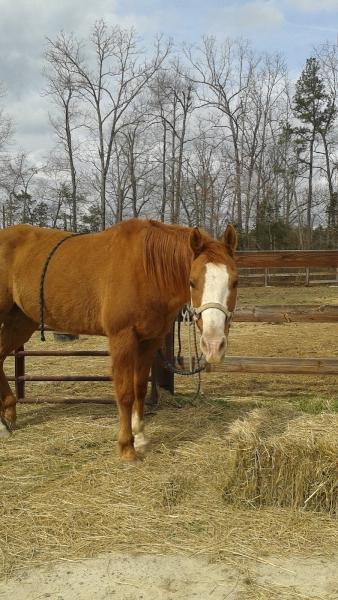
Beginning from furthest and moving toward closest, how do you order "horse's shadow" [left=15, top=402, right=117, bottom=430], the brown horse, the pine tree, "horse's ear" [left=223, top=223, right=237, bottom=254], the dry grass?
the pine tree < "horse's shadow" [left=15, top=402, right=117, bottom=430] < "horse's ear" [left=223, top=223, right=237, bottom=254] < the brown horse < the dry grass

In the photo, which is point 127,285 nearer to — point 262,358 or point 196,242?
point 196,242

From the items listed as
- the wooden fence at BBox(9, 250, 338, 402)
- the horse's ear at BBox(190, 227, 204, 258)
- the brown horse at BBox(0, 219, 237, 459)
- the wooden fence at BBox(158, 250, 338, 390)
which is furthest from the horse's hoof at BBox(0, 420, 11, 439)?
the horse's ear at BBox(190, 227, 204, 258)

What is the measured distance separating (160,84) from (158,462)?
3314 cm

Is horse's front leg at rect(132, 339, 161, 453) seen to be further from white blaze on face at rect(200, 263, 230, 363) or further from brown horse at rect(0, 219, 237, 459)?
white blaze on face at rect(200, 263, 230, 363)

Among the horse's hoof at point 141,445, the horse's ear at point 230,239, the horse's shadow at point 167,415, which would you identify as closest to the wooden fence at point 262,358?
the horse's shadow at point 167,415

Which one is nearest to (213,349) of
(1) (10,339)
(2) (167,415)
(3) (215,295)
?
(3) (215,295)

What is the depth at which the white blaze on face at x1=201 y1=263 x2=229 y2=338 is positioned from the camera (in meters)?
3.09

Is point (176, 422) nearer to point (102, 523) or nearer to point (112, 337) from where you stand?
point (112, 337)

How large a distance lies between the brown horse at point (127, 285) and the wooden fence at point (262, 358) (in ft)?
2.76

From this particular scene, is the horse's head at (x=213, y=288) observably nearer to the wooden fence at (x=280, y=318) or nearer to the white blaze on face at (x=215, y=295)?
the white blaze on face at (x=215, y=295)

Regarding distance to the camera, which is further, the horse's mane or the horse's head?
the horse's mane

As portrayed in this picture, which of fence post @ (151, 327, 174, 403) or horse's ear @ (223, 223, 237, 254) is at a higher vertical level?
horse's ear @ (223, 223, 237, 254)

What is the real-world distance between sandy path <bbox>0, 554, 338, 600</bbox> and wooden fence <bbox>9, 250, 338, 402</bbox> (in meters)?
2.54

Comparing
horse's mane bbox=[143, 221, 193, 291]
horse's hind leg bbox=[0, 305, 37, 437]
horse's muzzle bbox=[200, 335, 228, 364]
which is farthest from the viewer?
horse's hind leg bbox=[0, 305, 37, 437]
